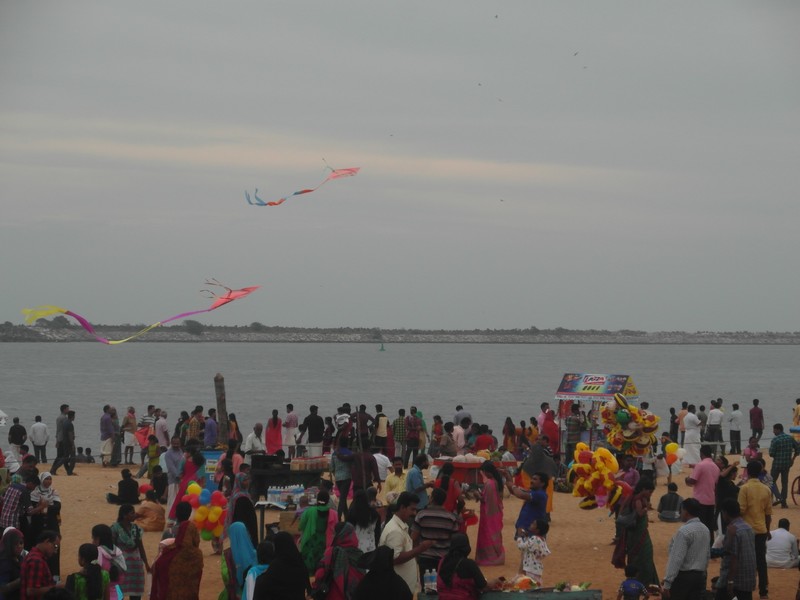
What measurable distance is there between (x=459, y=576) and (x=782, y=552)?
18.2 ft

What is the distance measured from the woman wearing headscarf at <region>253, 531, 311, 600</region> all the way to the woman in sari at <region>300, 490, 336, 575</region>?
1860 mm

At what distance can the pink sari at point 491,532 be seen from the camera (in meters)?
12.6

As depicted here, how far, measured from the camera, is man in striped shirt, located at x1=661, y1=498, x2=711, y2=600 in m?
9.71

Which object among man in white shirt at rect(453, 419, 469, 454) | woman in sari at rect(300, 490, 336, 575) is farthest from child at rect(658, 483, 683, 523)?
woman in sari at rect(300, 490, 336, 575)

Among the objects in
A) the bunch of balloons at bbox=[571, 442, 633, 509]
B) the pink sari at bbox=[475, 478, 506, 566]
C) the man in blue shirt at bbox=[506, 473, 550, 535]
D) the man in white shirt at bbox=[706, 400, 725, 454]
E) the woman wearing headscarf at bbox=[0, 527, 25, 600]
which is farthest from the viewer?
the man in white shirt at bbox=[706, 400, 725, 454]

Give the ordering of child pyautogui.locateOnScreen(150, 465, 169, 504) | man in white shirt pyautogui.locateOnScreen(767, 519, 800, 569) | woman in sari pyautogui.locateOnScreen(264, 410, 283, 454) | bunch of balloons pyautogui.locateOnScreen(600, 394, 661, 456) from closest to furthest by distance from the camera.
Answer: man in white shirt pyautogui.locateOnScreen(767, 519, 800, 569) < bunch of balloons pyautogui.locateOnScreen(600, 394, 661, 456) < child pyautogui.locateOnScreen(150, 465, 169, 504) < woman in sari pyautogui.locateOnScreen(264, 410, 283, 454)

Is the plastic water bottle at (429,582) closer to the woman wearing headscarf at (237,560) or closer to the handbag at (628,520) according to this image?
the woman wearing headscarf at (237,560)

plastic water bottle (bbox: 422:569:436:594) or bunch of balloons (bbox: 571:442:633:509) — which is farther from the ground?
bunch of balloons (bbox: 571:442:633:509)

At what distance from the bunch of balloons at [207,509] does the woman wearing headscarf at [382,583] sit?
4.04 meters

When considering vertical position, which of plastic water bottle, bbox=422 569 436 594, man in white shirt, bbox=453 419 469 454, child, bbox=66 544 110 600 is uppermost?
man in white shirt, bbox=453 419 469 454

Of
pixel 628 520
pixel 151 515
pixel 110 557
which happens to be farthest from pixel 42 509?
pixel 628 520

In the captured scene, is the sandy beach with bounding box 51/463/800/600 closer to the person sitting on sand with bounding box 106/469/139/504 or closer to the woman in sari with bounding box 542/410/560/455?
the person sitting on sand with bounding box 106/469/139/504

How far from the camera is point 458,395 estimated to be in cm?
7819

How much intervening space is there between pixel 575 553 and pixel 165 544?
585 cm
